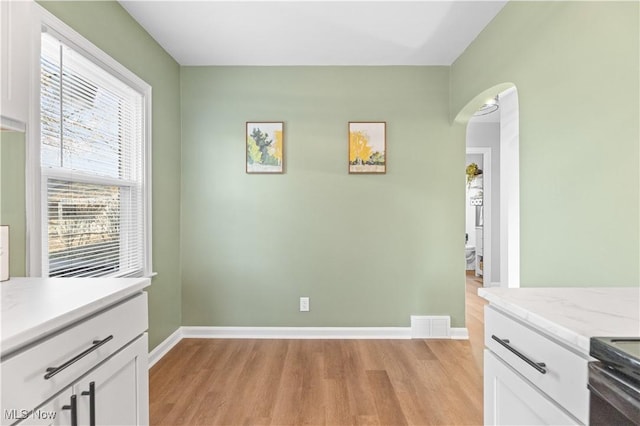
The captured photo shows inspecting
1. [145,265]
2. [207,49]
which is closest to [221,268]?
[145,265]

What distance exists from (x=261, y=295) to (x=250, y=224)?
692 mm

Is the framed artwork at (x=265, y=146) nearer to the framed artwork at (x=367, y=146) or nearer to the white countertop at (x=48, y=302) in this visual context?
the framed artwork at (x=367, y=146)

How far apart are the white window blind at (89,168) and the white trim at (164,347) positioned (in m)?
0.72

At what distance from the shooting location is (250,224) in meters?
3.05

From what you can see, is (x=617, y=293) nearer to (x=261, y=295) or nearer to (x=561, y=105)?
(x=561, y=105)

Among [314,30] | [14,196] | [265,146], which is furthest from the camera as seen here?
[265,146]

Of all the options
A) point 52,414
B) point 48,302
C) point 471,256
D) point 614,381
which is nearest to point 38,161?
point 48,302

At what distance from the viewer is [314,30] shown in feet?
7.95

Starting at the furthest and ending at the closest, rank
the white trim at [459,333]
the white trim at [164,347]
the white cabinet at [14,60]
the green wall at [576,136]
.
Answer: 1. the white trim at [459,333]
2. the white trim at [164,347]
3. the green wall at [576,136]
4. the white cabinet at [14,60]

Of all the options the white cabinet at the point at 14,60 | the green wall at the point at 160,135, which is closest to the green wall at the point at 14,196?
the white cabinet at the point at 14,60

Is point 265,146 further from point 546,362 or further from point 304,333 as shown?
point 546,362

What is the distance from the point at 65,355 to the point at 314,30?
8.06 ft

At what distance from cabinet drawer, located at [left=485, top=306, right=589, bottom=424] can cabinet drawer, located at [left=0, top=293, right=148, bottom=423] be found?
1.27 metres

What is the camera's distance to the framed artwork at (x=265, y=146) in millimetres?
3025
